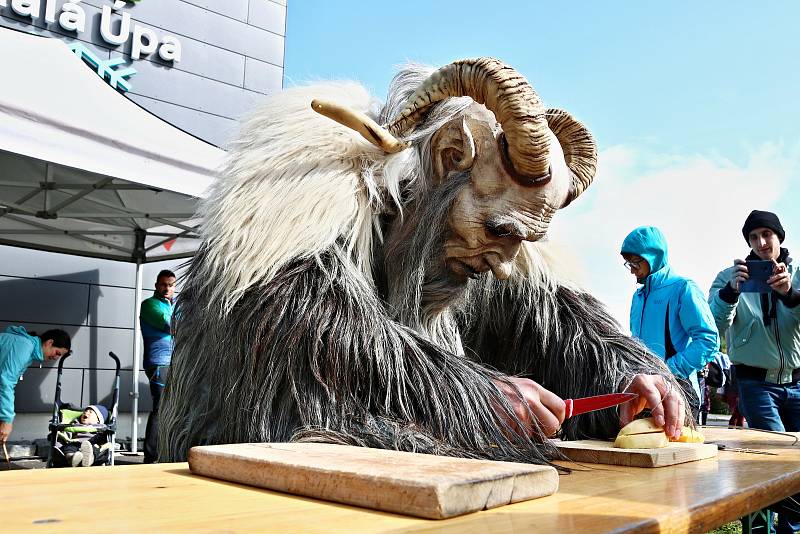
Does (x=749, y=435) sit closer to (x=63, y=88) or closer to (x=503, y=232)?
(x=503, y=232)

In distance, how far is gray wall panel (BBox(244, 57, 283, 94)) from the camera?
702 cm

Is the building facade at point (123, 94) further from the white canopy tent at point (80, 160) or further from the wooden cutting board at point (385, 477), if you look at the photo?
the wooden cutting board at point (385, 477)

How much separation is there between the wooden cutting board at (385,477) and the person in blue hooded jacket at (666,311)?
2279 mm

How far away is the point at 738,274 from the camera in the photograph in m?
3.11

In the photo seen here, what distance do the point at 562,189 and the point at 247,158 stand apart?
63 cm

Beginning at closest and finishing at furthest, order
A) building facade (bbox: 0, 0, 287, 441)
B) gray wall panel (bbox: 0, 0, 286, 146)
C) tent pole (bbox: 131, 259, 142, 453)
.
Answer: tent pole (bbox: 131, 259, 142, 453) → building facade (bbox: 0, 0, 287, 441) → gray wall panel (bbox: 0, 0, 286, 146)

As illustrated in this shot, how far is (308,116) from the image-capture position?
1.52 metres

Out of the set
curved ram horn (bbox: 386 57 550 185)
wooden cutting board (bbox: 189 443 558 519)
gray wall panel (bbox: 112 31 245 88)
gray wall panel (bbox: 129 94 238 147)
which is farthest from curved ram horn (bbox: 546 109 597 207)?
gray wall panel (bbox: 112 31 245 88)

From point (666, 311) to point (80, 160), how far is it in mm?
2550

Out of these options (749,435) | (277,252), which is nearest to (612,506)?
(277,252)

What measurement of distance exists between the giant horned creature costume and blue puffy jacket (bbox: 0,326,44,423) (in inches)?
142

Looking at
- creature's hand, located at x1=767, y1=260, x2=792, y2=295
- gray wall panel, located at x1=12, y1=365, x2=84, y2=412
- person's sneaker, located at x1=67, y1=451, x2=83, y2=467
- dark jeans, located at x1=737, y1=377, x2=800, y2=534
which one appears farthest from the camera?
gray wall panel, located at x1=12, y1=365, x2=84, y2=412

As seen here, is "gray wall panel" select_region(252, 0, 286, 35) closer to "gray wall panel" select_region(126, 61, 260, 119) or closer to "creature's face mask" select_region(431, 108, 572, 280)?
"gray wall panel" select_region(126, 61, 260, 119)

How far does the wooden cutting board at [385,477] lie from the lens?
0.63m
